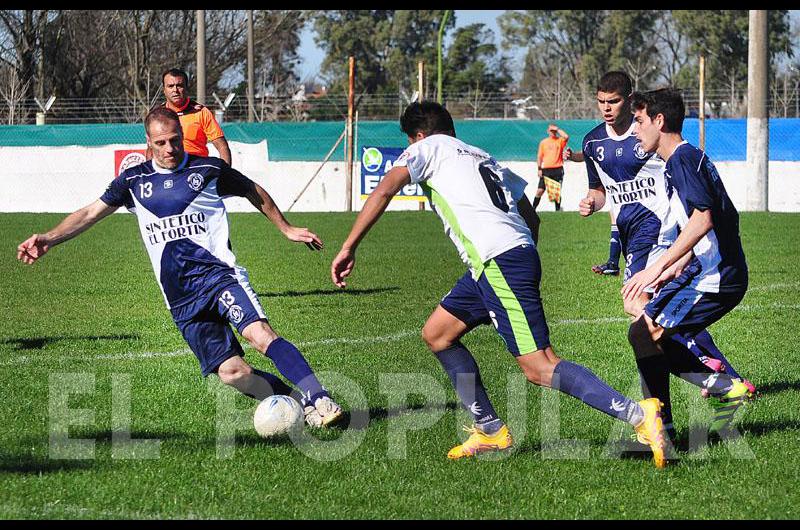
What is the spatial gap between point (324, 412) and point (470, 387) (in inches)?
29.5

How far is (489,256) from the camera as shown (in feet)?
17.1

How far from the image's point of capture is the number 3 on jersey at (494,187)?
5.28 m

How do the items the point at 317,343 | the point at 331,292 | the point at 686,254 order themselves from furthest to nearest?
1. the point at 331,292
2. the point at 317,343
3. the point at 686,254

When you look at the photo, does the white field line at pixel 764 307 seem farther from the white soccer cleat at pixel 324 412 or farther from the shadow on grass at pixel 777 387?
the white soccer cleat at pixel 324 412

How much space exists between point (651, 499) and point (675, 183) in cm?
150

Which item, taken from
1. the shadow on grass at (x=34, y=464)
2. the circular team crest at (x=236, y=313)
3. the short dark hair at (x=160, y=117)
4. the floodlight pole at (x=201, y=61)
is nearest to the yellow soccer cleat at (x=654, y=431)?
the circular team crest at (x=236, y=313)

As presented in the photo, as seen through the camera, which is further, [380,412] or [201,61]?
[201,61]

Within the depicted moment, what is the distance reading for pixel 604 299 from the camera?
11227mm

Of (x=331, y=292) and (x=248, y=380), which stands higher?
(x=248, y=380)

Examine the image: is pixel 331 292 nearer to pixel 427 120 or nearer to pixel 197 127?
pixel 197 127

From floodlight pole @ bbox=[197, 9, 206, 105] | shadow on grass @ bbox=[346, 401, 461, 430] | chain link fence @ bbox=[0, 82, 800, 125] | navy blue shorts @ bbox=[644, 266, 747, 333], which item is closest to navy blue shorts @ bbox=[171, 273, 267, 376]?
shadow on grass @ bbox=[346, 401, 461, 430]

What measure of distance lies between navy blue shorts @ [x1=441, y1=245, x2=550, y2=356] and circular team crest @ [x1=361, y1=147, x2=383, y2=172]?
802 inches

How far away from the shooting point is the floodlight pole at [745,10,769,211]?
24.4 meters

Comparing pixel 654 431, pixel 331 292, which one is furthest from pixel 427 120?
A: pixel 331 292
